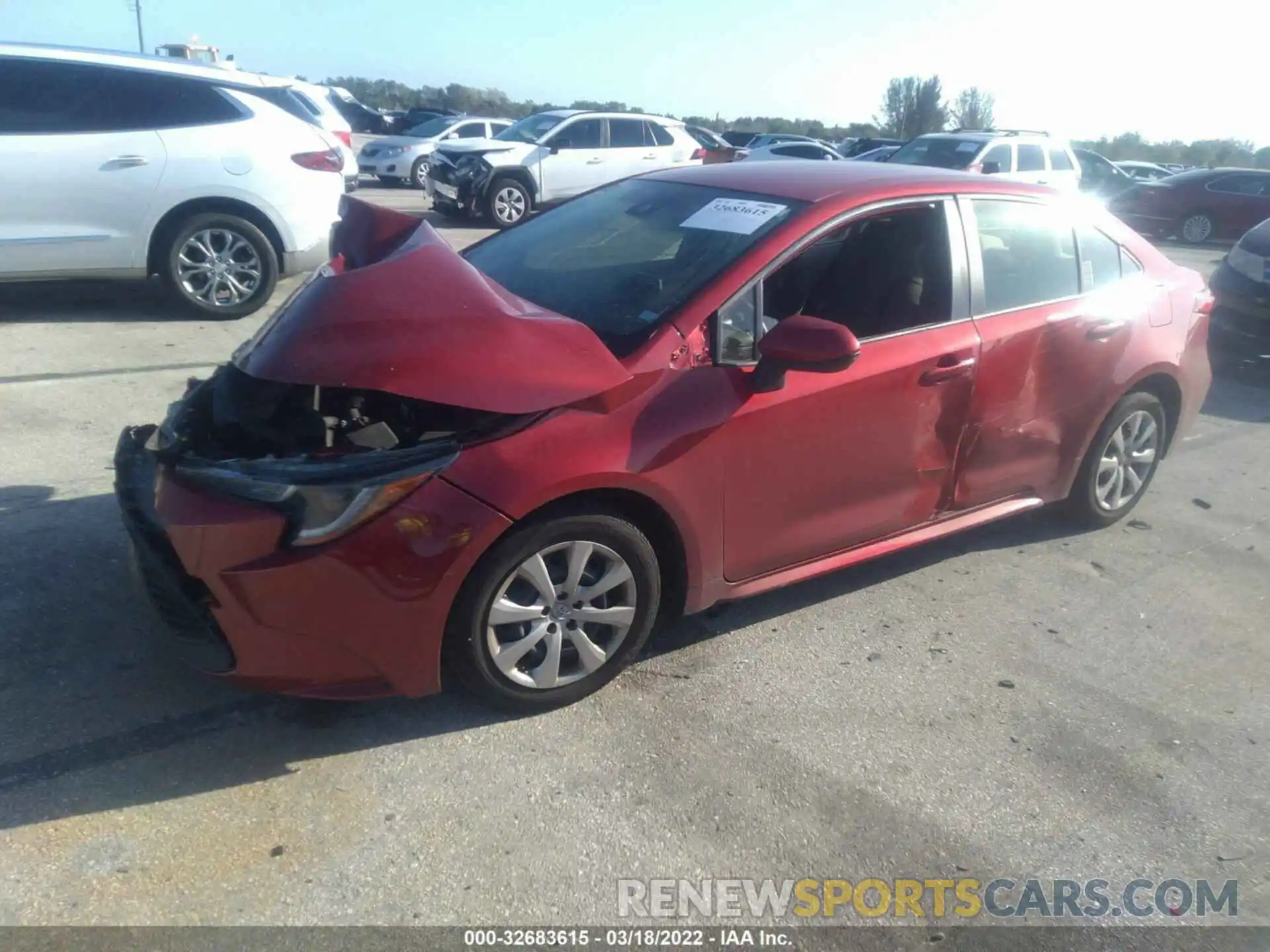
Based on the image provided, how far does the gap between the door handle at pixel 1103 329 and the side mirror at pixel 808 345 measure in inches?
64.4

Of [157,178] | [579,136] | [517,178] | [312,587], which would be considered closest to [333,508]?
[312,587]

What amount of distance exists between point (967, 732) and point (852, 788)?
545 millimetres

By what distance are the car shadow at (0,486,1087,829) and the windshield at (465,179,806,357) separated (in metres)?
1.22

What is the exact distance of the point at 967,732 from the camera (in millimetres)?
3373

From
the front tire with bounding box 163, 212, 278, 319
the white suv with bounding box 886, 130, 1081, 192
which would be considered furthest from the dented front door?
the white suv with bounding box 886, 130, 1081, 192

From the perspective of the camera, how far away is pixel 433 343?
2967mm

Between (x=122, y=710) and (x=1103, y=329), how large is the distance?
4.05 m

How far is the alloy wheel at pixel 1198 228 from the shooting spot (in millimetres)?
19328

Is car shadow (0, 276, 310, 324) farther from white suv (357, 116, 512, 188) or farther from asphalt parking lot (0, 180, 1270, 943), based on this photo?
white suv (357, 116, 512, 188)

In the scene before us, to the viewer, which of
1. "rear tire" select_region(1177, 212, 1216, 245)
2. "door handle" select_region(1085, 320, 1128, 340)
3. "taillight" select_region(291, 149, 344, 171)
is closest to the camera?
"door handle" select_region(1085, 320, 1128, 340)

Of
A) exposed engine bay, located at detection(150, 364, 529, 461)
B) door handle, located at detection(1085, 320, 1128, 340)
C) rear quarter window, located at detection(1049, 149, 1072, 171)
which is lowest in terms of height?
exposed engine bay, located at detection(150, 364, 529, 461)

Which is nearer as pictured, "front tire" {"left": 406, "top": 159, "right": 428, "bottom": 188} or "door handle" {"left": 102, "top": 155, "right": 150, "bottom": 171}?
"door handle" {"left": 102, "top": 155, "right": 150, "bottom": 171}

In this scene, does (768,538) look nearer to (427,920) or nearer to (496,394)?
(496,394)

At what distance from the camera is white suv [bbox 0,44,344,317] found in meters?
6.93
